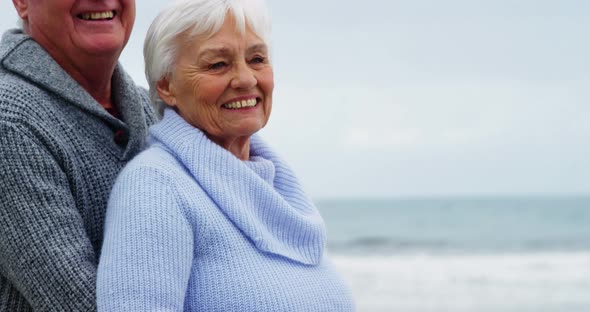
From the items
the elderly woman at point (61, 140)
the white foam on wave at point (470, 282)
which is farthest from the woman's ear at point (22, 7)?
the white foam on wave at point (470, 282)

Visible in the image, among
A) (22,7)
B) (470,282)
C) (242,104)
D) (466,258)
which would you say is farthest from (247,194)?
(466,258)

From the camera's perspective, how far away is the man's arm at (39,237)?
7.04 feet

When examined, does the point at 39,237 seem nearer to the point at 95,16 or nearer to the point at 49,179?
the point at 49,179

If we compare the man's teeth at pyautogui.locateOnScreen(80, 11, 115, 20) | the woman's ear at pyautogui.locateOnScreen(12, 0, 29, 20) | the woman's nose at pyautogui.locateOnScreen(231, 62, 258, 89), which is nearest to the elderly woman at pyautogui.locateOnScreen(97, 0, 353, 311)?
the woman's nose at pyautogui.locateOnScreen(231, 62, 258, 89)

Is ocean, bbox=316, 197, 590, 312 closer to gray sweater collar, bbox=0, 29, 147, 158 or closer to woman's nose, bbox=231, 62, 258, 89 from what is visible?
gray sweater collar, bbox=0, 29, 147, 158

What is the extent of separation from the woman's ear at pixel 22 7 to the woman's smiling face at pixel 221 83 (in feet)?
1.66

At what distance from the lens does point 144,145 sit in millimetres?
2564

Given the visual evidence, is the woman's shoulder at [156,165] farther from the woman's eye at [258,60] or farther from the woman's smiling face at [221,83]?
the woman's eye at [258,60]

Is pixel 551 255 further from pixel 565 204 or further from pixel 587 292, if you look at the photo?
pixel 565 204

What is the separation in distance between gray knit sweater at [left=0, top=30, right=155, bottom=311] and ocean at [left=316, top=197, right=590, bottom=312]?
8025mm

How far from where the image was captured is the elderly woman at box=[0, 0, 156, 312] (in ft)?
7.07

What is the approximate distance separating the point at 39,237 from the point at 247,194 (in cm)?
50

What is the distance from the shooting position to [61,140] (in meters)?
2.31

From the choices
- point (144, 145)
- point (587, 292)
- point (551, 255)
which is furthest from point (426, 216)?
point (144, 145)
